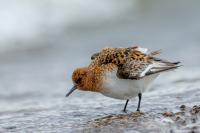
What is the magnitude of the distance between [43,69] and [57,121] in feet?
28.4

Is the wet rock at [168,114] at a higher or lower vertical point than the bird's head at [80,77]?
lower

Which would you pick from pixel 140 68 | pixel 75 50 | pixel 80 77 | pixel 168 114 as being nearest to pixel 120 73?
pixel 140 68

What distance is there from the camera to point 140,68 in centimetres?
998

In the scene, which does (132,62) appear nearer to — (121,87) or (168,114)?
(121,87)

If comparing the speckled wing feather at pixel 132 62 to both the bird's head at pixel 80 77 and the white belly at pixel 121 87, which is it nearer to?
the white belly at pixel 121 87

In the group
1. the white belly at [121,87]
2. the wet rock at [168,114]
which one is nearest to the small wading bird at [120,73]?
the white belly at [121,87]

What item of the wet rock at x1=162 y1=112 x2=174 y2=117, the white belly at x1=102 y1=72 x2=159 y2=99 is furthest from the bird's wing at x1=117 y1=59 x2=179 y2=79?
the wet rock at x1=162 y1=112 x2=174 y2=117

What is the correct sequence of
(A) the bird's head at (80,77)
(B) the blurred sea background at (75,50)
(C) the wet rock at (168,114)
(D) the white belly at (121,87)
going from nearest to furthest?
(C) the wet rock at (168,114), (D) the white belly at (121,87), (A) the bird's head at (80,77), (B) the blurred sea background at (75,50)

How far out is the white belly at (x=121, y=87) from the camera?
31.4ft

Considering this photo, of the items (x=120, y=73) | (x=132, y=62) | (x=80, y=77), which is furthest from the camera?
(x=132, y=62)

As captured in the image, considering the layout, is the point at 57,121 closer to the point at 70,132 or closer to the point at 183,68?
the point at 70,132

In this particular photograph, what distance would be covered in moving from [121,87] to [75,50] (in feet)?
38.1

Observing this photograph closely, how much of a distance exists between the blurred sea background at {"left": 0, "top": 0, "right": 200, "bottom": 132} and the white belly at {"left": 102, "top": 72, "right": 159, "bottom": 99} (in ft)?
1.73

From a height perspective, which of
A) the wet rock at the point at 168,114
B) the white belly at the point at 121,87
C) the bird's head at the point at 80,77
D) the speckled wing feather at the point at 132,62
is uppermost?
the speckled wing feather at the point at 132,62
